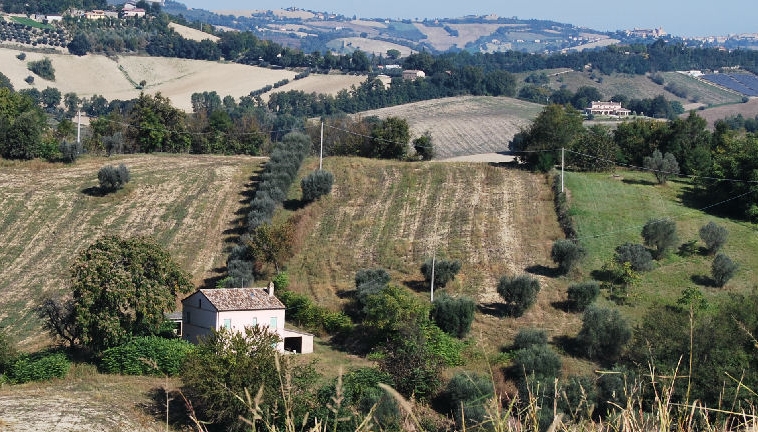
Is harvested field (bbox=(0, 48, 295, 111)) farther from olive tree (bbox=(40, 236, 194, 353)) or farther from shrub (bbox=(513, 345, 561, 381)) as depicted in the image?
shrub (bbox=(513, 345, 561, 381))

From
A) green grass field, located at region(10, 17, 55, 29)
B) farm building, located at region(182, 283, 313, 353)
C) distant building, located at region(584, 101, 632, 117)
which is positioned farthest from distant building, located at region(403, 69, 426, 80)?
farm building, located at region(182, 283, 313, 353)

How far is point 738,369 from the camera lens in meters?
28.6

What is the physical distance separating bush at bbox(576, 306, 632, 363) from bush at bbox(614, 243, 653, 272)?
7584 mm

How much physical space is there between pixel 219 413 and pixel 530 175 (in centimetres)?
3509

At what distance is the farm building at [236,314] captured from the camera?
37.6 m

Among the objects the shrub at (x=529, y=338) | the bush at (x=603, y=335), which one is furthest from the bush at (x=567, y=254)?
the shrub at (x=529, y=338)

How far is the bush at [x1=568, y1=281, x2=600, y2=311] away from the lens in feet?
132

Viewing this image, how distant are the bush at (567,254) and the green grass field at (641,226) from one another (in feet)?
2.21

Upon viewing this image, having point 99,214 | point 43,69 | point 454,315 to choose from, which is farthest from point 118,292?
point 43,69

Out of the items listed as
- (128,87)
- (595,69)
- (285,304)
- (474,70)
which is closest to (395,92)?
(474,70)

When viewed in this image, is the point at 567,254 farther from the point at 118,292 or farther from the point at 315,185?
the point at 118,292

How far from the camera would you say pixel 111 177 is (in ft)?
192

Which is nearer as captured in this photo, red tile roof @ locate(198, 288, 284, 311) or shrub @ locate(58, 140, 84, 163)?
red tile roof @ locate(198, 288, 284, 311)

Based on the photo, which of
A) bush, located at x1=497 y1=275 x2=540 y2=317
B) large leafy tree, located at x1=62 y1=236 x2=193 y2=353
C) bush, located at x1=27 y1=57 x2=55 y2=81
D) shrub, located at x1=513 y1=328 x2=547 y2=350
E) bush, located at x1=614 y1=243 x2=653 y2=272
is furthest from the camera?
bush, located at x1=27 y1=57 x2=55 y2=81
